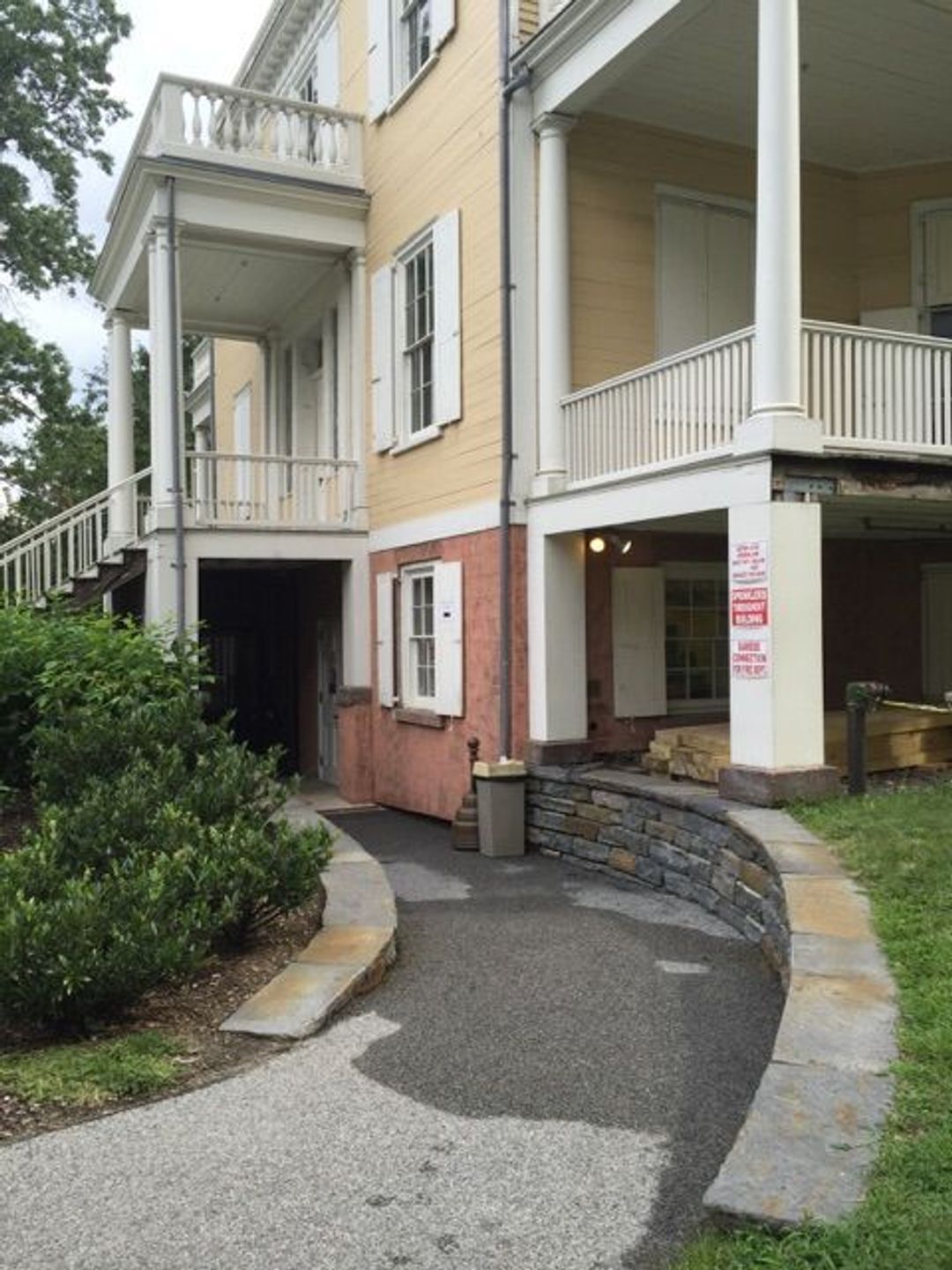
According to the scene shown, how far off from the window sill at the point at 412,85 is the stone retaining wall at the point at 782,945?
7.07m

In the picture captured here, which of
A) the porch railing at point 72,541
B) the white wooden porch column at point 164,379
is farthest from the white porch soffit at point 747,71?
the porch railing at point 72,541

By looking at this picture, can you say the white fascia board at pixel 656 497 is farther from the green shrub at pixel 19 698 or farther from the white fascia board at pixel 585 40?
the green shrub at pixel 19 698

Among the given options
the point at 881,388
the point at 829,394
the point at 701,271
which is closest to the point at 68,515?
the point at 701,271

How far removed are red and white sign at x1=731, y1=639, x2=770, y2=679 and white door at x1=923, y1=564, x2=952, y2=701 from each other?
508 cm

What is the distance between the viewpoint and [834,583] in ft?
36.3

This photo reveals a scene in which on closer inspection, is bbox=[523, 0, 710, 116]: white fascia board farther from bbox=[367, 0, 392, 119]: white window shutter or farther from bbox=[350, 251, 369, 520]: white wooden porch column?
bbox=[350, 251, 369, 520]: white wooden porch column

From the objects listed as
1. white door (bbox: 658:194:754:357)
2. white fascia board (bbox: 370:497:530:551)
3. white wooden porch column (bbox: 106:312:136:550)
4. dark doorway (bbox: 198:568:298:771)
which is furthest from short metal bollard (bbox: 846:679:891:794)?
dark doorway (bbox: 198:568:298:771)

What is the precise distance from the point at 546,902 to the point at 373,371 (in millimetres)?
6949

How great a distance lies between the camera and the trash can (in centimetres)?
934

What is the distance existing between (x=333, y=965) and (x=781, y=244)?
16.6ft

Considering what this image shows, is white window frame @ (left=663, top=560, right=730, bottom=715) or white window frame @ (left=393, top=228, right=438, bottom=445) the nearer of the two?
white window frame @ (left=663, top=560, right=730, bottom=715)

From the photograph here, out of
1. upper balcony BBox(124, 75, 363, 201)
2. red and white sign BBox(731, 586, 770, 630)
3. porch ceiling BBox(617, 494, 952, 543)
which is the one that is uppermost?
upper balcony BBox(124, 75, 363, 201)

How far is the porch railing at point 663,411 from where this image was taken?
25.1ft

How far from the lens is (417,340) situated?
1162cm
